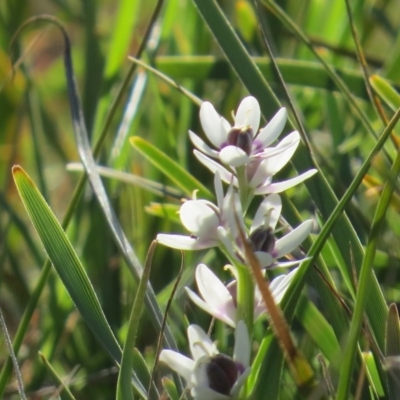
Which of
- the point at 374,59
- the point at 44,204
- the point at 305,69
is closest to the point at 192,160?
the point at 305,69

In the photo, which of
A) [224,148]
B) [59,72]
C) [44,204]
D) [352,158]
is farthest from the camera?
[59,72]

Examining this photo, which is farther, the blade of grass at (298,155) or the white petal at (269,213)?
the blade of grass at (298,155)

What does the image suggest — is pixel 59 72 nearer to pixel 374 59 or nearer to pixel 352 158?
pixel 374 59

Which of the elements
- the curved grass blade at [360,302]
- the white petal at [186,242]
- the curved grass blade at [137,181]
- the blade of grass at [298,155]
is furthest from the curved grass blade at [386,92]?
the white petal at [186,242]

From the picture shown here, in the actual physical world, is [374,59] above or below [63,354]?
above

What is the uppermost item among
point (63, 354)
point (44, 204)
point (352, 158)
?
point (44, 204)

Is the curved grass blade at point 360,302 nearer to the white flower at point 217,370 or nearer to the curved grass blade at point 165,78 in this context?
the white flower at point 217,370
